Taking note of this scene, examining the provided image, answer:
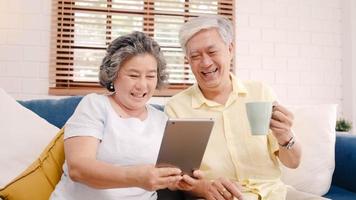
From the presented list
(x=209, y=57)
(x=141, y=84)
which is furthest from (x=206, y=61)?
(x=141, y=84)

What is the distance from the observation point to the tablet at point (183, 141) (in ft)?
2.81

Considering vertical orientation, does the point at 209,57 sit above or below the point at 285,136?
above

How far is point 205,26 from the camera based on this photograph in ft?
4.36

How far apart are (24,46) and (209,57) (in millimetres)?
1554

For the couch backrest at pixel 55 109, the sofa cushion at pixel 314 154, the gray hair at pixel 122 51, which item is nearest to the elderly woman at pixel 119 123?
the gray hair at pixel 122 51

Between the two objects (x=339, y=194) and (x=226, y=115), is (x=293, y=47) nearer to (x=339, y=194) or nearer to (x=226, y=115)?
(x=339, y=194)

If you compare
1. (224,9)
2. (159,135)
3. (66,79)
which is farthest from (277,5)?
(159,135)

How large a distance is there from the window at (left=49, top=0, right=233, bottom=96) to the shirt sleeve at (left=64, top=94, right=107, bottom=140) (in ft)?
4.75

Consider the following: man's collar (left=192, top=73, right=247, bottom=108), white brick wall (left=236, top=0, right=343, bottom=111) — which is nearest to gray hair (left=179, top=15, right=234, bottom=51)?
man's collar (left=192, top=73, right=247, bottom=108)

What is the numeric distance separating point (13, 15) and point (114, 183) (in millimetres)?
1907

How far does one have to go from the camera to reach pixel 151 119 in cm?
122

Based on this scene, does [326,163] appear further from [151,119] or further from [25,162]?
[25,162]

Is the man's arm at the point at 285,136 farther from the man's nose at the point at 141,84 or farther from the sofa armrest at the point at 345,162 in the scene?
the sofa armrest at the point at 345,162

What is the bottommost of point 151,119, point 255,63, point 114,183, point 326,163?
point 326,163
